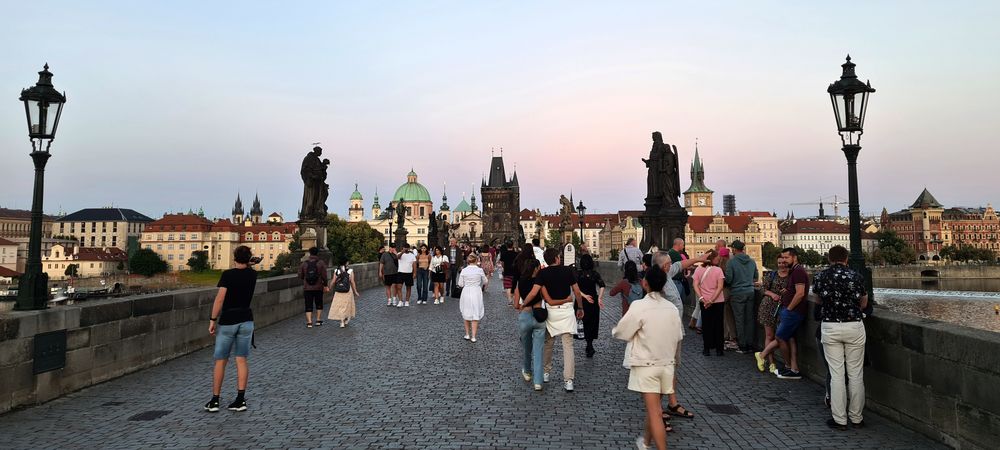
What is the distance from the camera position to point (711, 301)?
9.43 metres

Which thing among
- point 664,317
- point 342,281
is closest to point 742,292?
point 664,317

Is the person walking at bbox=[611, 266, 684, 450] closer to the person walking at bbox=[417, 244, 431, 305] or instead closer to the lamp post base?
the lamp post base

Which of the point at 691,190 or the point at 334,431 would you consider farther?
the point at 691,190

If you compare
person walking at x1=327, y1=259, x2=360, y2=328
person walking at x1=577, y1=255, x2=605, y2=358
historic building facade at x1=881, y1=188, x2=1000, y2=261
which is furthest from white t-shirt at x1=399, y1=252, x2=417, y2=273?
historic building facade at x1=881, y1=188, x2=1000, y2=261

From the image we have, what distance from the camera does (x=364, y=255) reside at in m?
101

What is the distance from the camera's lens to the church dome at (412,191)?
598 ft

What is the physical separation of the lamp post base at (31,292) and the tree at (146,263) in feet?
453

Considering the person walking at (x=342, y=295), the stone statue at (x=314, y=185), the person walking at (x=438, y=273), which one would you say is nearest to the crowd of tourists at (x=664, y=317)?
the person walking at (x=342, y=295)

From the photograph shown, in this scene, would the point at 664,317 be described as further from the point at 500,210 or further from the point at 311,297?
the point at 500,210

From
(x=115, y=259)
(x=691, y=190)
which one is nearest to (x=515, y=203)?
(x=691, y=190)

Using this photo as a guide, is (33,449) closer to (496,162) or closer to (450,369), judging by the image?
(450,369)

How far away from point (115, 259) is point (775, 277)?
→ 511 feet

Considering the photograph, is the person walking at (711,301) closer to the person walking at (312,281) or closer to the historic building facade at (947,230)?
the person walking at (312,281)

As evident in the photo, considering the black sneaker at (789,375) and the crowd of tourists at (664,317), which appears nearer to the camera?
the crowd of tourists at (664,317)
